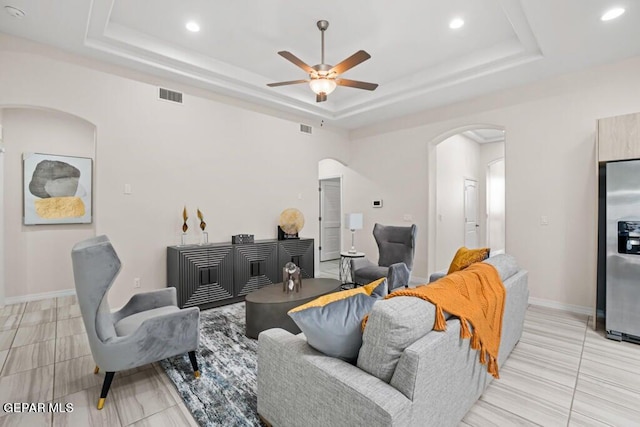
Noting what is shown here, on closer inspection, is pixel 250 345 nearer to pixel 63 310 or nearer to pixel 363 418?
pixel 363 418

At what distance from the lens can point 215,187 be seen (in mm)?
4641

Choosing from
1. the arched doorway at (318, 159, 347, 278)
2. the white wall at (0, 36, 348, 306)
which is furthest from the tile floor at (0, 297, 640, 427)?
the arched doorway at (318, 159, 347, 278)

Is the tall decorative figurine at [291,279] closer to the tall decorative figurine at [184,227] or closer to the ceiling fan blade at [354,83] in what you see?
the tall decorative figurine at [184,227]

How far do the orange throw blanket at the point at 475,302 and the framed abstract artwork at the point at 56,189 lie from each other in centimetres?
503

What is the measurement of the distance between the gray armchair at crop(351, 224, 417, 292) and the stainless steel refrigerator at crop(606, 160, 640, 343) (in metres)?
2.07

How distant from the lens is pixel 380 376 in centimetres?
138

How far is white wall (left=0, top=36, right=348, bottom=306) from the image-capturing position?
3.42m

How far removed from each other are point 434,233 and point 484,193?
133 inches

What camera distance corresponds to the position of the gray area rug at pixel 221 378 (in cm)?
195

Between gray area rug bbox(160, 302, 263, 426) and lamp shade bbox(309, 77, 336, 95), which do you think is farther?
lamp shade bbox(309, 77, 336, 95)

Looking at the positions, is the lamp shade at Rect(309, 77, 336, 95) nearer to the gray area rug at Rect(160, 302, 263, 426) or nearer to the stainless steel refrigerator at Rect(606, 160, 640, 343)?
the gray area rug at Rect(160, 302, 263, 426)

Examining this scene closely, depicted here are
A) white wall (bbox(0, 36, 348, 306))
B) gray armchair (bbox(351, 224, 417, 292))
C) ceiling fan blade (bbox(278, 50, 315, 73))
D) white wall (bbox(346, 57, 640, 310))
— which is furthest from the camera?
gray armchair (bbox(351, 224, 417, 292))

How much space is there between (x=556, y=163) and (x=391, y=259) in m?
2.55

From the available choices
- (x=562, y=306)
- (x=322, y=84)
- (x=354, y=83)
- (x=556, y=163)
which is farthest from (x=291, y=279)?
(x=556, y=163)
